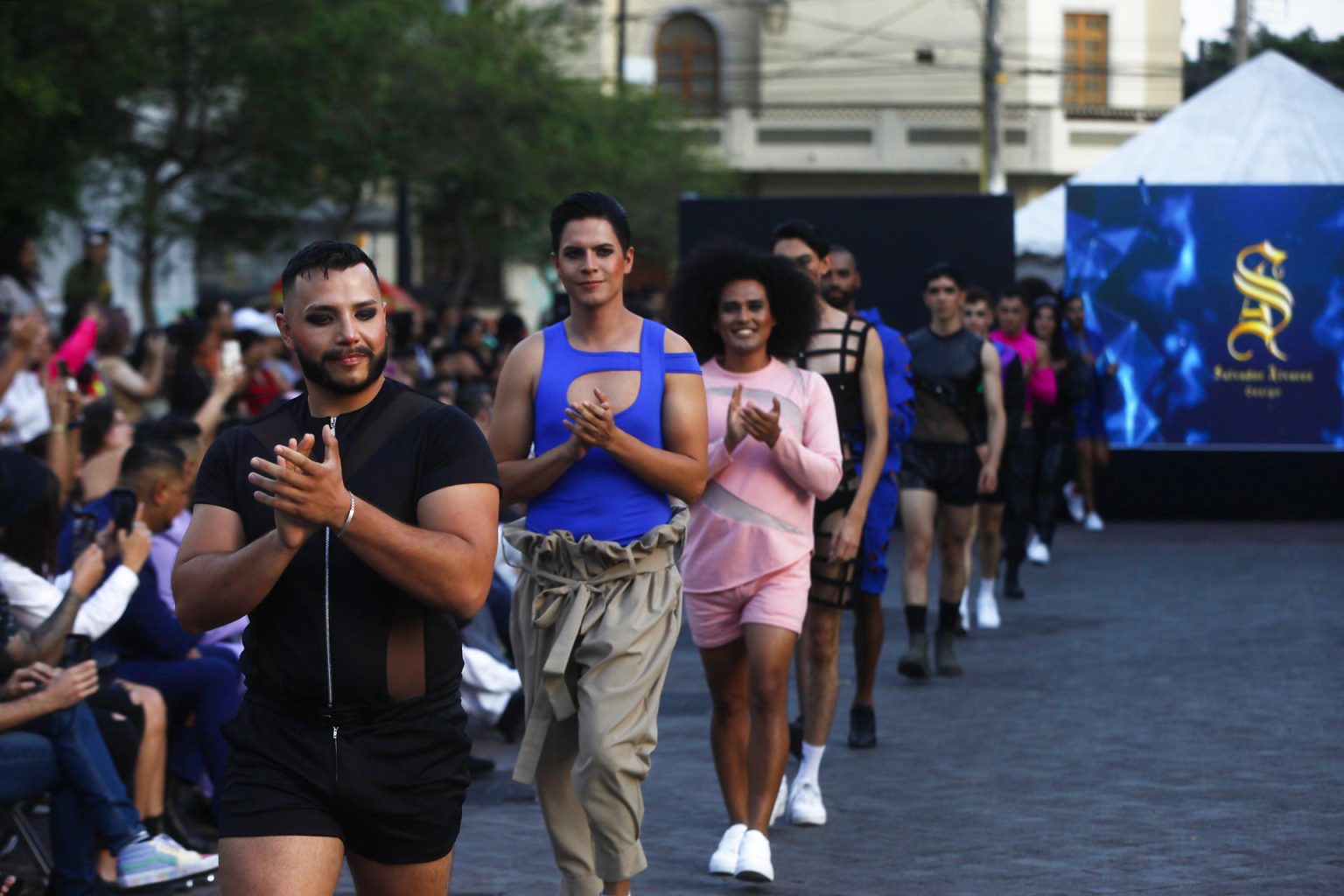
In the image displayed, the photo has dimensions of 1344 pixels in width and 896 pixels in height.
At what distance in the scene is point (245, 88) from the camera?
20.2 metres

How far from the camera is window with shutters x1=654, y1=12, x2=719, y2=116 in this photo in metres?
52.7

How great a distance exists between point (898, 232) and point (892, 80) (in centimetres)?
3572

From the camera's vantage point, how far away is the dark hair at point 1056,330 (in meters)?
15.7

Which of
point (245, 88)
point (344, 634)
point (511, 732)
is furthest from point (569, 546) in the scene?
point (245, 88)

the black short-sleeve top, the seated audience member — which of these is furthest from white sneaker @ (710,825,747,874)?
the black short-sleeve top

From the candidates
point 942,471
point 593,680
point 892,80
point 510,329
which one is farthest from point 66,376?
point 892,80

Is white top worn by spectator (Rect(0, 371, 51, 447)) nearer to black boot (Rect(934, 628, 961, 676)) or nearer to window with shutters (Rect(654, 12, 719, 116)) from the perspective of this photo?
black boot (Rect(934, 628, 961, 676))

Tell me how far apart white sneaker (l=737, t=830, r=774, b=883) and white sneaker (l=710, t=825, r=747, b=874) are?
56mm

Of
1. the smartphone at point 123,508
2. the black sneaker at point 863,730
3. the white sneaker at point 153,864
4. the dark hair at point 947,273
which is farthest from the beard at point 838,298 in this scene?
the white sneaker at point 153,864

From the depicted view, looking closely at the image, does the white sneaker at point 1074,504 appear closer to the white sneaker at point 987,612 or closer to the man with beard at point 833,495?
the white sneaker at point 987,612

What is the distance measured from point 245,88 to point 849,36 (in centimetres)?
3368

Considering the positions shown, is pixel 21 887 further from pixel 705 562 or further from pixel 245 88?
pixel 245 88

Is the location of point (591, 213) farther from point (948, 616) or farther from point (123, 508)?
point (948, 616)

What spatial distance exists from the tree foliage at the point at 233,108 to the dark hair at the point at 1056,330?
7821 millimetres
